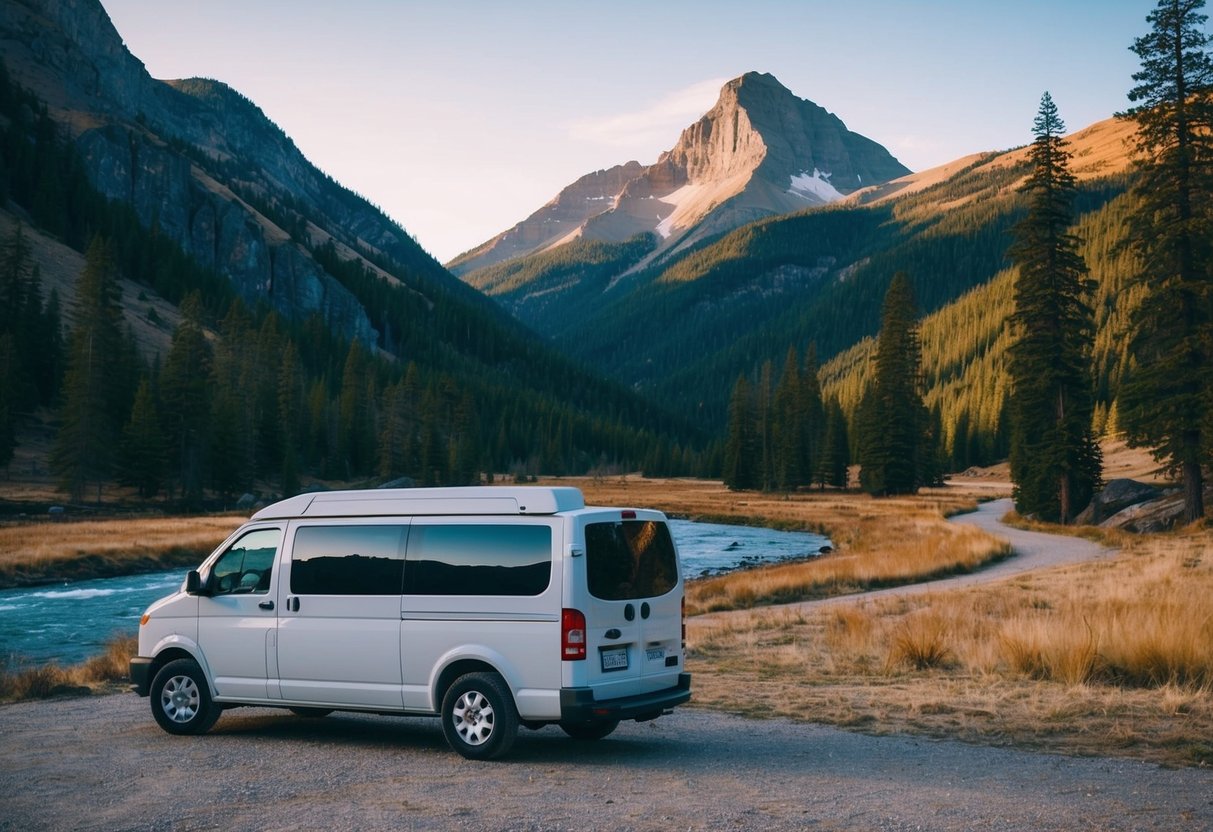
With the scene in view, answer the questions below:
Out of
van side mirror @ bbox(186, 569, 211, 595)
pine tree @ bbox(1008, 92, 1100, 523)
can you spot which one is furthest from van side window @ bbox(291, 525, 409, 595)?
pine tree @ bbox(1008, 92, 1100, 523)

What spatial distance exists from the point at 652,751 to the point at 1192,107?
36.3 m

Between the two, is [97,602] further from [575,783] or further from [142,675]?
[575,783]

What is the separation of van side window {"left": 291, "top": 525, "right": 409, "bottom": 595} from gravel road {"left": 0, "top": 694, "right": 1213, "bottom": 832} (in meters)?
1.69

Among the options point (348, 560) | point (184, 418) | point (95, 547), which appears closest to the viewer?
point (348, 560)

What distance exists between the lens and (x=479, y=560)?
1038 cm

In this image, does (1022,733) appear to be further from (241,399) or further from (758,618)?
(241,399)

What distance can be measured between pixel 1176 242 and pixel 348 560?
36188 millimetres

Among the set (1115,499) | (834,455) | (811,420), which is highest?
→ (811,420)

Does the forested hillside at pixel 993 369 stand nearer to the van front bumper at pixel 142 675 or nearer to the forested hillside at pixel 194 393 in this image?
the forested hillside at pixel 194 393

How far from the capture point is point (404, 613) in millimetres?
10633

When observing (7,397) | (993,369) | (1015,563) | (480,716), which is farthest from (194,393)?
(993,369)

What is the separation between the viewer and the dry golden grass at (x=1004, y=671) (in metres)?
10.9

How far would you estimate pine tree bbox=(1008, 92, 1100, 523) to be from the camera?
147 feet

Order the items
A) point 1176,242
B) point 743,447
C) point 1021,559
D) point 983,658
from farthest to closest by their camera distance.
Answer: point 743,447 < point 1176,242 < point 1021,559 < point 983,658
